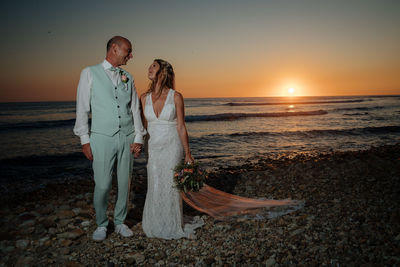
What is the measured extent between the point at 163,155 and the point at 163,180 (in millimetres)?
378

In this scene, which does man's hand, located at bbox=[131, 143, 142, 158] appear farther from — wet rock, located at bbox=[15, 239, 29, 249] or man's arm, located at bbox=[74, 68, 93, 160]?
wet rock, located at bbox=[15, 239, 29, 249]

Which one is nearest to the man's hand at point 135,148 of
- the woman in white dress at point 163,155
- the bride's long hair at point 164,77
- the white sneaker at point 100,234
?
the woman in white dress at point 163,155

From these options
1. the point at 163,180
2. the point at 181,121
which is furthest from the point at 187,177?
the point at 181,121

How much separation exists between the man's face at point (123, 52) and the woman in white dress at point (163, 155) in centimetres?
42

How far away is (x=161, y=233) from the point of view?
404cm

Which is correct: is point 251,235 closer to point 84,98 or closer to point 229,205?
point 229,205

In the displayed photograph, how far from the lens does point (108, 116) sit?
3646mm

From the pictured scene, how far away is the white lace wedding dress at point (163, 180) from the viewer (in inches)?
159

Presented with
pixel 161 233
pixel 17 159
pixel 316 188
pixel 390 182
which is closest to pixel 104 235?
pixel 161 233

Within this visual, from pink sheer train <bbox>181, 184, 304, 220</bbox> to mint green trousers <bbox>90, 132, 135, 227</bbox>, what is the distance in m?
1.20

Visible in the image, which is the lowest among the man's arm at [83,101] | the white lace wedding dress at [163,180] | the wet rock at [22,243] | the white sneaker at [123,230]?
the wet rock at [22,243]

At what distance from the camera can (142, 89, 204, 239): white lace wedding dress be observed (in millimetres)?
4043

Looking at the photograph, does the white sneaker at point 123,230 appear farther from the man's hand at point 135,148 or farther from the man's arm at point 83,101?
the man's arm at point 83,101

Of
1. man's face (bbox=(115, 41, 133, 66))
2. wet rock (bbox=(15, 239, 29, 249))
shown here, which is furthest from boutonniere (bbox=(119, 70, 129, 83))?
wet rock (bbox=(15, 239, 29, 249))
